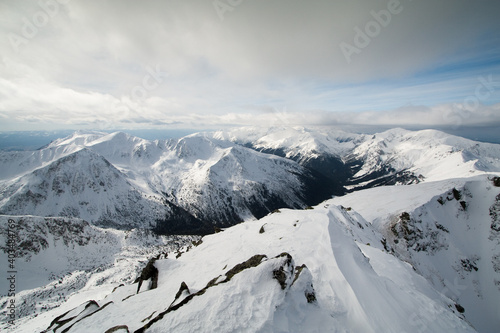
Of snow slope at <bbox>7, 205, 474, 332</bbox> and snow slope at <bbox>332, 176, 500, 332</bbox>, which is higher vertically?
snow slope at <bbox>7, 205, 474, 332</bbox>

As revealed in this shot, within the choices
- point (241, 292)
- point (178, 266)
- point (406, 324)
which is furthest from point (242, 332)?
point (178, 266)

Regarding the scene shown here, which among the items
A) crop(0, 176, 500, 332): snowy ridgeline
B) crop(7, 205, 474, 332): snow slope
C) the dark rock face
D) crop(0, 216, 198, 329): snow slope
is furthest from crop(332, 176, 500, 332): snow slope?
crop(0, 216, 198, 329): snow slope

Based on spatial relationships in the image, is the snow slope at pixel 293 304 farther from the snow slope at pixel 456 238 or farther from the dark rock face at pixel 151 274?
the snow slope at pixel 456 238

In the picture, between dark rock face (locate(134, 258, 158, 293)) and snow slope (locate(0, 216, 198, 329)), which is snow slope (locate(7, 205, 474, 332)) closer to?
dark rock face (locate(134, 258, 158, 293))

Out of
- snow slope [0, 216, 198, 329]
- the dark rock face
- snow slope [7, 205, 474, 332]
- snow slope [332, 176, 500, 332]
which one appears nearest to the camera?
snow slope [7, 205, 474, 332]

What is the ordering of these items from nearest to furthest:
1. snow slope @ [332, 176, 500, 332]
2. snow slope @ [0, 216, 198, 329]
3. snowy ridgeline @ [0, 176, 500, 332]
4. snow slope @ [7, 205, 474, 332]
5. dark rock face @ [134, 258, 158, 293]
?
snow slope @ [7, 205, 474, 332]
snowy ridgeline @ [0, 176, 500, 332]
dark rock face @ [134, 258, 158, 293]
snow slope @ [332, 176, 500, 332]
snow slope @ [0, 216, 198, 329]

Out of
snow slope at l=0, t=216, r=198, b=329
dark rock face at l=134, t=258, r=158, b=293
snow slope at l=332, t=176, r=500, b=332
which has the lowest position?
snow slope at l=0, t=216, r=198, b=329

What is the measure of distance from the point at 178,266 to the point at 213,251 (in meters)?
→ 6.14

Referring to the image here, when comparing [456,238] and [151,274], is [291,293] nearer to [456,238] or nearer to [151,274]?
[151,274]

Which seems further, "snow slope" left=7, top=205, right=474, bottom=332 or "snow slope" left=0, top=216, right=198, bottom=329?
"snow slope" left=0, top=216, right=198, bottom=329

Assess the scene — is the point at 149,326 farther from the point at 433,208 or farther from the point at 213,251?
the point at 433,208

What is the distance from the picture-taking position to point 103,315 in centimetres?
1711

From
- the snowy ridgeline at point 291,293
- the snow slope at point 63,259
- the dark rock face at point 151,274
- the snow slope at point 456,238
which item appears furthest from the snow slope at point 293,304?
the snow slope at point 63,259

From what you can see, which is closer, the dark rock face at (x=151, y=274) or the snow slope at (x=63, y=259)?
the dark rock face at (x=151, y=274)
